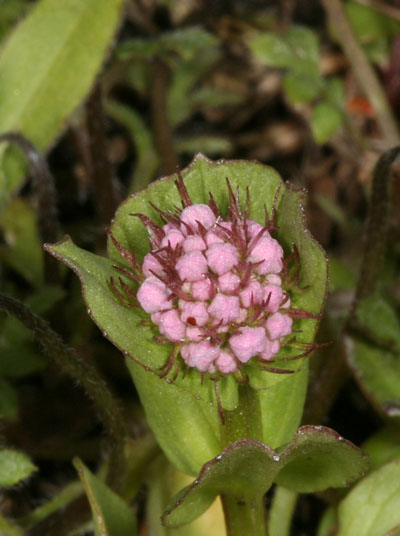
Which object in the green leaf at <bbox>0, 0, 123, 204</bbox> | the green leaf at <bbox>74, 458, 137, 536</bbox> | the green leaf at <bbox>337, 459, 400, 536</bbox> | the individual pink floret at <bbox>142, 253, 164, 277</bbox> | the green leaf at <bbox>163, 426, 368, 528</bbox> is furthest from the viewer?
the green leaf at <bbox>0, 0, 123, 204</bbox>

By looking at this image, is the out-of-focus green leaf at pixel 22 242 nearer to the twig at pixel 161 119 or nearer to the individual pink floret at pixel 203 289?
the twig at pixel 161 119

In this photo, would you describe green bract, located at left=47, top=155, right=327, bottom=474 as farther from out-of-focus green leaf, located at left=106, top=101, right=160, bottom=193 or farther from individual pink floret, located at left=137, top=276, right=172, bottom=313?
out-of-focus green leaf, located at left=106, top=101, right=160, bottom=193

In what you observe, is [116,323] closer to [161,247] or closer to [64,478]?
[161,247]

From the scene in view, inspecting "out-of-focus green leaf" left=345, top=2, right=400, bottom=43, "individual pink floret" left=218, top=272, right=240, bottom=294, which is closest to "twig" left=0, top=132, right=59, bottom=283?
"individual pink floret" left=218, top=272, right=240, bottom=294

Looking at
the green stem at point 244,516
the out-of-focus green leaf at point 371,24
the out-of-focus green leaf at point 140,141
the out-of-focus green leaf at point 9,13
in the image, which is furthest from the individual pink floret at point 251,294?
the out-of-focus green leaf at point 371,24

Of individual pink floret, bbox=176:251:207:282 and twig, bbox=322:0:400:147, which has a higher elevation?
individual pink floret, bbox=176:251:207:282

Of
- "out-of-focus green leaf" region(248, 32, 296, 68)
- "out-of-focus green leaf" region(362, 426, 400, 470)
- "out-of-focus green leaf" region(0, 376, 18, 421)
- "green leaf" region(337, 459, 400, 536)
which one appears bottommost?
"out-of-focus green leaf" region(362, 426, 400, 470)
